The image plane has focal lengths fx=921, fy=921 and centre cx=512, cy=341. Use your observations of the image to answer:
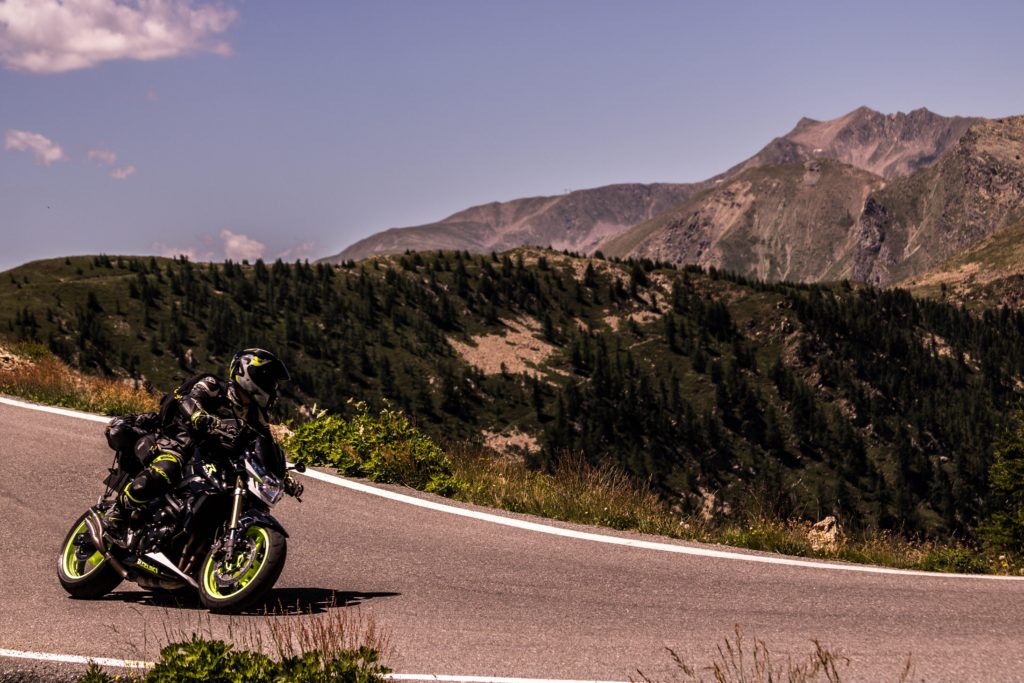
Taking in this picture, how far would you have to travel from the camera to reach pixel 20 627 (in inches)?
273

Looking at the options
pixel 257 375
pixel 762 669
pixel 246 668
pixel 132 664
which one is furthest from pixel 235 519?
pixel 762 669

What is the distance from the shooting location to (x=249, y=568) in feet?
23.4

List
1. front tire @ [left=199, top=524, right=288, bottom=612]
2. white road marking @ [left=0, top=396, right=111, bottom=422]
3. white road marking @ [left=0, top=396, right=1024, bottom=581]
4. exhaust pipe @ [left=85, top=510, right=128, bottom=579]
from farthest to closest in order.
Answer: white road marking @ [left=0, top=396, right=111, bottom=422]
white road marking @ [left=0, top=396, right=1024, bottom=581]
exhaust pipe @ [left=85, top=510, right=128, bottom=579]
front tire @ [left=199, top=524, right=288, bottom=612]

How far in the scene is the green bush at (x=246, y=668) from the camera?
5.39m

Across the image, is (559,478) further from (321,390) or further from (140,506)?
(321,390)

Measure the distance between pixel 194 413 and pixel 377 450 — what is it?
556 cm

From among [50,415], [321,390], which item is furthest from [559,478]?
[321,390]

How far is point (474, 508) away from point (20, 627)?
5394 mm

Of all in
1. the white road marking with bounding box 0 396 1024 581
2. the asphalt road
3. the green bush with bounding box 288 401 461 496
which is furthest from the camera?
the green bush with bounding box 288 401 461 496

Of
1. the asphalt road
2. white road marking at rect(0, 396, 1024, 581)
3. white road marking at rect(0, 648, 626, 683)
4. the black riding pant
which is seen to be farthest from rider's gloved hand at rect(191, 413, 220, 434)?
white road marking at rect(0, 396, 1024, 581)

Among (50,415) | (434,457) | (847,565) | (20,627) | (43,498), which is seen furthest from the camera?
(50,415)

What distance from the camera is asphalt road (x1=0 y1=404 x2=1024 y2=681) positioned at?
637cm

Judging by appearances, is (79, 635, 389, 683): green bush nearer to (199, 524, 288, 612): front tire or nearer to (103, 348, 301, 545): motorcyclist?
(199, 524, 288, 612): front tire

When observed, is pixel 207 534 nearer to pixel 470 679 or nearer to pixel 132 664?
pixel 132 664
